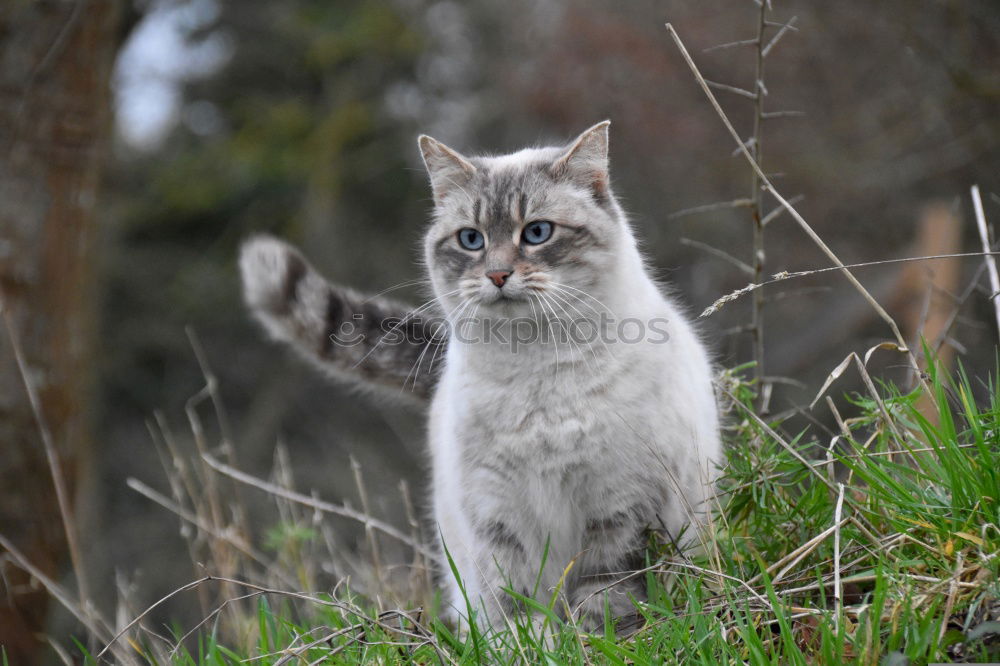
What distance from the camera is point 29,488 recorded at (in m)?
4.30

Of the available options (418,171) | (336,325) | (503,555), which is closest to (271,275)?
(336,325)

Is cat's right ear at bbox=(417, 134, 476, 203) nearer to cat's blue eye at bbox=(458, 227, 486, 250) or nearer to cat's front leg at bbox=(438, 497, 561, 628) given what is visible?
cat's blue eye at bbox=(458, 227, 486, 250)

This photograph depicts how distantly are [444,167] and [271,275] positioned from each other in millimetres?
878

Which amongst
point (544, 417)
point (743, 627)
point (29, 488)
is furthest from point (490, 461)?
point (29, 488)

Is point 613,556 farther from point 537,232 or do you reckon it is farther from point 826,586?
point 537,232

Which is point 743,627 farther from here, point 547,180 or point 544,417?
point 547,180

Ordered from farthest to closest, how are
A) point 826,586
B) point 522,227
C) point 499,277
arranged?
point 522,227
point 499,277
point 826,586

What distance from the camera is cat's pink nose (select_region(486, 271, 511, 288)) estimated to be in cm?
314

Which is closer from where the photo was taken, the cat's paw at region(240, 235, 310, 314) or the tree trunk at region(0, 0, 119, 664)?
the cat's paw at region(240, 235, 310, 314)

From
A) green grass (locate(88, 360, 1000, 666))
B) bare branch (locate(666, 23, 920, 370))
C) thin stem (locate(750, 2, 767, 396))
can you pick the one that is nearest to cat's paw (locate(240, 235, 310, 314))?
green grass (locate(88, 360, 1000, 666))

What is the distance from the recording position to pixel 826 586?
2.33m

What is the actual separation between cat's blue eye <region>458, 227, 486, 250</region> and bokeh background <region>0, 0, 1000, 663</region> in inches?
88.7

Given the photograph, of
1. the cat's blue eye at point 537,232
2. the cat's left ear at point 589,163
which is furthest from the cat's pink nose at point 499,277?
Result: the cat's left ear at point 589,163

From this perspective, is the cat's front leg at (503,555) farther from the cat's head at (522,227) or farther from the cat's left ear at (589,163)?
the cat's left ear at (589,163)
